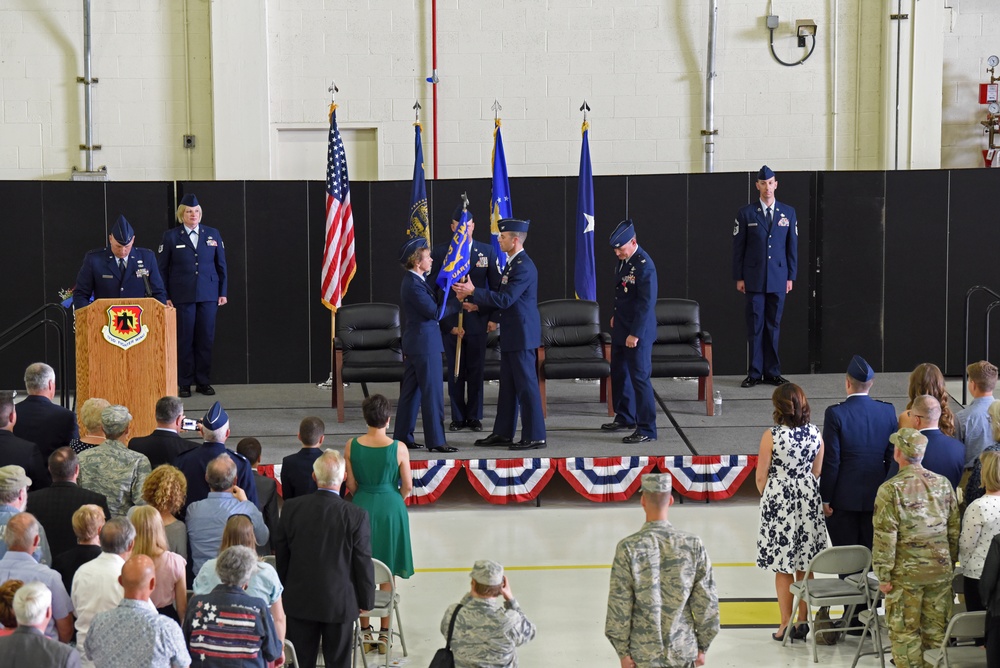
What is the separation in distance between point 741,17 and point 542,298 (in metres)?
3.68

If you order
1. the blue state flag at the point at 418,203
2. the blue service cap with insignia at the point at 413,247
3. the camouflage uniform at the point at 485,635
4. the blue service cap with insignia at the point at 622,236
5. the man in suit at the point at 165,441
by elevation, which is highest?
the blue state flag at the point at 418,203

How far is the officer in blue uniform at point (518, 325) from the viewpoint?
9.20m

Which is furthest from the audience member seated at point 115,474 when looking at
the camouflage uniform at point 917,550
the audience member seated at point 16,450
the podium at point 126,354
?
the camouflage uniform at point 917,550

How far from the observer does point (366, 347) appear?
10852 mm

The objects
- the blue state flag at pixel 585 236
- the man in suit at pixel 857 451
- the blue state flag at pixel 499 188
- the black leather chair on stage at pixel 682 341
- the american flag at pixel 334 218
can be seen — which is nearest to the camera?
the man in suit at pixel 857 451

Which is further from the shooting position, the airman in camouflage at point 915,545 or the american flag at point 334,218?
the american flag at point 334,218

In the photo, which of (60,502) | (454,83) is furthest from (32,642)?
(454,83)

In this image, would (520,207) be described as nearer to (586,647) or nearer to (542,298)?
(542,298)

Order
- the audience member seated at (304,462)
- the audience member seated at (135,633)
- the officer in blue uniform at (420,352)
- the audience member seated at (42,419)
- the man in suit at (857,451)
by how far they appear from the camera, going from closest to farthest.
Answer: the audience member seated at (135,633), the audience member seated at (304,462), the man in suit at (857,451), the audience member seated at (42,419), the officer in blue uniform at (420,352)

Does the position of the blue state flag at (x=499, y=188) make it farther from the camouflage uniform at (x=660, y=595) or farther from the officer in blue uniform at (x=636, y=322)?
the camouflage uniform at (x=660, y=595)

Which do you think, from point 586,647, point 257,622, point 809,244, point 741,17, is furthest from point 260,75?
point 257,622

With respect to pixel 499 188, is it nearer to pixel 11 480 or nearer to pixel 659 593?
pixel 11 480

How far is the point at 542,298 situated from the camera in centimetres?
1313

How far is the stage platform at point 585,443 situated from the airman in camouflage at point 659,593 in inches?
174
